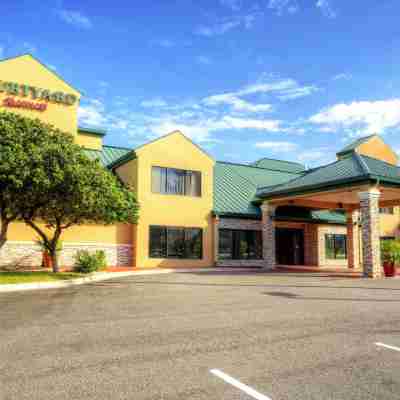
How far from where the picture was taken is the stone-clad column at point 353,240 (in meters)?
29.9

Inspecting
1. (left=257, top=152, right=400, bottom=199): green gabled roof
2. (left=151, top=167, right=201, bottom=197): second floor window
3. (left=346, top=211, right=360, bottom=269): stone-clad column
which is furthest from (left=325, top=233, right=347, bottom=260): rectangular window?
(left=151, top=167, right=201, bottom=197): second floor window

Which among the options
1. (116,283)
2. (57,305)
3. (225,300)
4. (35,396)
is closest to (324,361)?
(35,396)

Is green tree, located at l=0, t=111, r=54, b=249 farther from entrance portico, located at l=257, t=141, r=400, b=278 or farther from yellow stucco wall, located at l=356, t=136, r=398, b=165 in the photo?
yellow stucco wall, located at l=356, t=136, r=398, b=165

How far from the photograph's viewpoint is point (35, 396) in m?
4.73

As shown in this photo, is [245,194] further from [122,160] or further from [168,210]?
[122,160]

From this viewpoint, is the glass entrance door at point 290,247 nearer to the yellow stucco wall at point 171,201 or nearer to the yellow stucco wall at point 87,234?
the yellow stucco wall at point 171,201

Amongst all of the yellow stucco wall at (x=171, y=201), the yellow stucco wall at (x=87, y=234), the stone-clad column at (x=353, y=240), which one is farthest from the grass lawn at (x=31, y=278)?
the stone-clad column at (x=353, y=240)

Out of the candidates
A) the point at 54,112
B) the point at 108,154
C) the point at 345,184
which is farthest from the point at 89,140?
the point at 345,184

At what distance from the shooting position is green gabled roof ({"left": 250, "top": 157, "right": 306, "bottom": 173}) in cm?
4100

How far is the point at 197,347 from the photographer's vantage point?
695 centimetres

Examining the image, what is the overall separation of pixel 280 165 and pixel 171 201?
1888cm

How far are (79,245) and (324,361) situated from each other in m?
19.5

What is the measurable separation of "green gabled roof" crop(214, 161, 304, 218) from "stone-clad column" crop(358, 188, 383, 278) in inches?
335

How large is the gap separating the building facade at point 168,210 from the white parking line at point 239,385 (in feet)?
59.9
